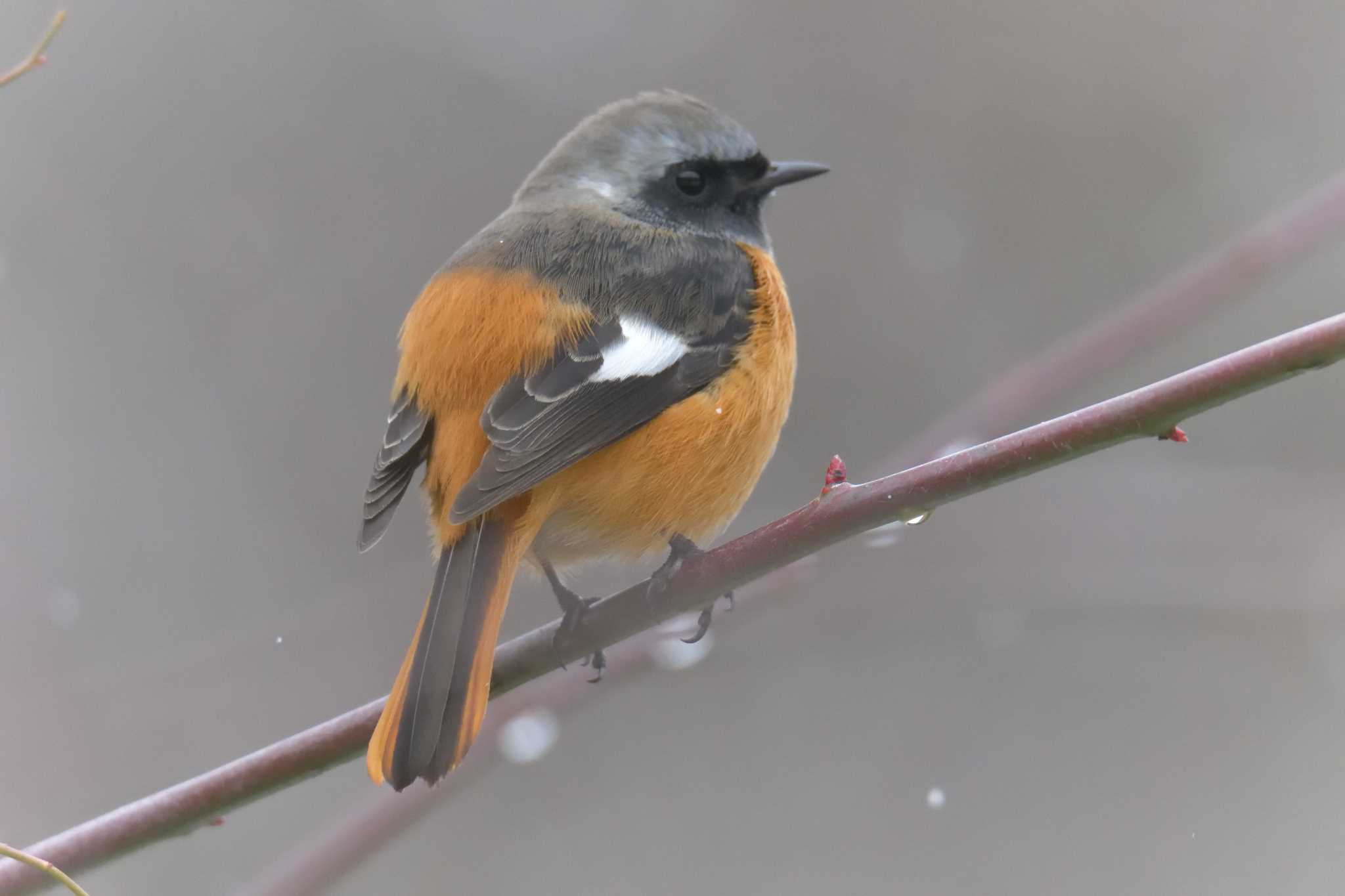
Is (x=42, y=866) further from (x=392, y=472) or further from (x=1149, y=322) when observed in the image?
(x=1149, y=322)

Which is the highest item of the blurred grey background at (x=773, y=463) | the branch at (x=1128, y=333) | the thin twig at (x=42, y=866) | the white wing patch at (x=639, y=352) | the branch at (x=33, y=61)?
the branch at (x=33, y=61)

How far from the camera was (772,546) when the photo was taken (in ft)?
7.84

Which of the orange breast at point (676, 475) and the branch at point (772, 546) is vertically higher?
the branch at point (772, 546)

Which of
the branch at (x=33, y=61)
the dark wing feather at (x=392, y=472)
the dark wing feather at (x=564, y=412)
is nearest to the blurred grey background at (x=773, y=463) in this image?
the dark wing feather at (x=564, y=412)

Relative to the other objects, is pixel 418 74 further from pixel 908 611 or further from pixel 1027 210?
pixel 908 611

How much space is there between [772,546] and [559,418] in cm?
69

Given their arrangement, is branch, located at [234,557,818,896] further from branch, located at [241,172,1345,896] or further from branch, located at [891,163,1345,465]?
branch, located at [891,163,1345,465]

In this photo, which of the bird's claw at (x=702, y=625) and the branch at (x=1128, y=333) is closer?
the branch at (x=1128, y=333)

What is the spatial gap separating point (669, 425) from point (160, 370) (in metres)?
3.90

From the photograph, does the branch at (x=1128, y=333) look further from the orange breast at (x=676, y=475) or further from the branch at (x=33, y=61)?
the branch at (x=33, y=61)

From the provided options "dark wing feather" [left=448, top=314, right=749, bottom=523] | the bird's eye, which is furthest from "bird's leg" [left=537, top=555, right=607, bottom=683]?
the bird's eye

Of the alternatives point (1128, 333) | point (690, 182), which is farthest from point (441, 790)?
point (690, 182)

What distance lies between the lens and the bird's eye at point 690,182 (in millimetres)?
3908

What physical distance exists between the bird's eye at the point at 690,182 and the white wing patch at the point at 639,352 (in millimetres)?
805
